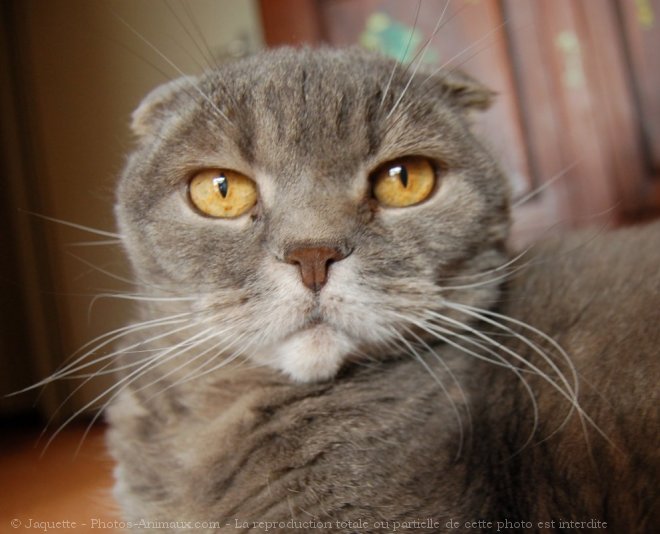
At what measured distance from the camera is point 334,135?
0.83m

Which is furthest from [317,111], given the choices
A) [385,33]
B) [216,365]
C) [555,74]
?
[555,74]

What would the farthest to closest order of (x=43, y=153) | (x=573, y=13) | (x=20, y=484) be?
1. (x=43, y=153)
2. (x=573, y=13)
3. (x=20, y=484)

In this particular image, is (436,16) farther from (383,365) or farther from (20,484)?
(20,484)

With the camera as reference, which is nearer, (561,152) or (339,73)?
(339,73)

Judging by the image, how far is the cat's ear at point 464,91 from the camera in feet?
3.36

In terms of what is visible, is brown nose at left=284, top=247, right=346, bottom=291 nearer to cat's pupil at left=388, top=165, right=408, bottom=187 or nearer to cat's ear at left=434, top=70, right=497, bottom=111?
cat's pupil at left=388, top=165, right=408, bottom=187

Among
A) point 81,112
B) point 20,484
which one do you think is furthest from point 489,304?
point 81,112

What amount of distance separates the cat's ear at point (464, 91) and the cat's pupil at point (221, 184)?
41 cm

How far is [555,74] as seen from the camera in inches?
80.4

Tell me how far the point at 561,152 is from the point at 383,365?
153 centimetres

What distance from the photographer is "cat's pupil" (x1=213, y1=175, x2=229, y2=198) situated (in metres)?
Result: 0.85

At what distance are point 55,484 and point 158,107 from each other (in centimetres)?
106

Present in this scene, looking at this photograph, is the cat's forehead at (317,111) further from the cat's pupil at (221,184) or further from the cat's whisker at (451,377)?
the cat's whisker at (451,377)

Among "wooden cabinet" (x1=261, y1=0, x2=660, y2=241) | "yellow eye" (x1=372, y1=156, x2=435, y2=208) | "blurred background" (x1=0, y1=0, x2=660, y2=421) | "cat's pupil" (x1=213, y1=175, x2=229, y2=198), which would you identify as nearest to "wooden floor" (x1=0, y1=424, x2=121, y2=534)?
"blurred background" (x1=0, y1=0, x2=660, y2=421)
